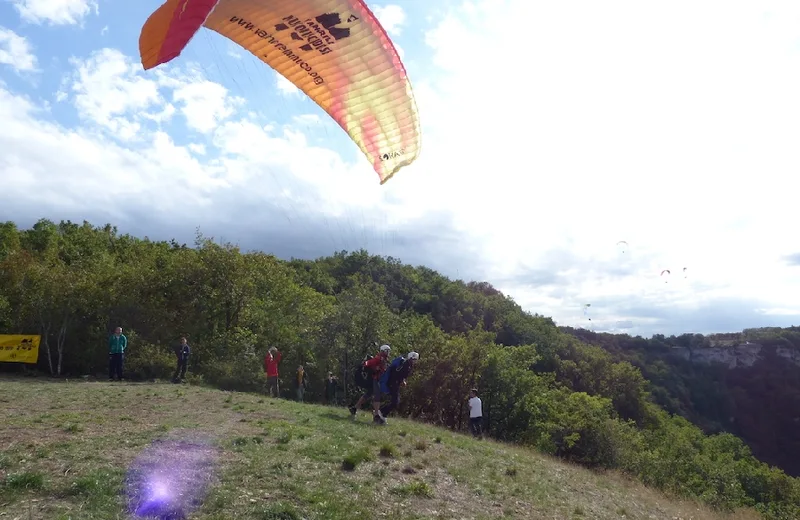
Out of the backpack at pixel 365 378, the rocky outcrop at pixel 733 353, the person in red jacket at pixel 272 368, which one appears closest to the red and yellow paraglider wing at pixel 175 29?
the backpack at pixel 365 378

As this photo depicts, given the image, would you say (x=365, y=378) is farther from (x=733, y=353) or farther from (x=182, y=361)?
A: (x=733, y=353)

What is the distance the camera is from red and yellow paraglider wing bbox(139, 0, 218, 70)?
7410 mm

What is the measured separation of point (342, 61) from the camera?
987cm

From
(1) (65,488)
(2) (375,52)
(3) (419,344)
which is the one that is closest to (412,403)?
(3) (419,344)

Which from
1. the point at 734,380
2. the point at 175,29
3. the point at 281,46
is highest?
the point at 281,46

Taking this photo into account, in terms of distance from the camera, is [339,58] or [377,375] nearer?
[339,58]

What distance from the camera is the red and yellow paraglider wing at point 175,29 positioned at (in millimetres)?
7410

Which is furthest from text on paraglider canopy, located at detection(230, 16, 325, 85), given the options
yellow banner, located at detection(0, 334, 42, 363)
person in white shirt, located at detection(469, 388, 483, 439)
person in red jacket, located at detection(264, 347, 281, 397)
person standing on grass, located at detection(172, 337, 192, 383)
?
yellow banner, located at detection(0, 334, 42, 363)

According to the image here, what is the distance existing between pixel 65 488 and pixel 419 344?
22.6m

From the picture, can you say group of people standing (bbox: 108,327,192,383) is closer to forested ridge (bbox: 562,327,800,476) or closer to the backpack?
the backpack

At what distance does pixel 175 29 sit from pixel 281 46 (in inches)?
105

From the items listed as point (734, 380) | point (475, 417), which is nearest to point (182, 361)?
point (475, 417)

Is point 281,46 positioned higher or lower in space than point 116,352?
higher

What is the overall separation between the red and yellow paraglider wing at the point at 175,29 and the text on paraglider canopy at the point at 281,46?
1.64m
